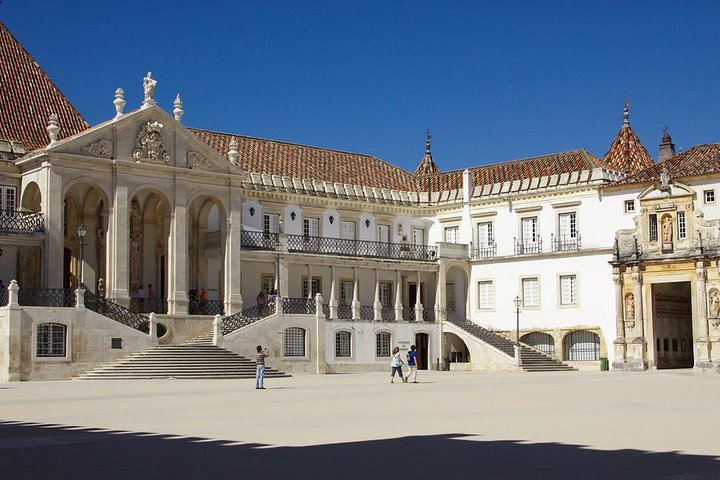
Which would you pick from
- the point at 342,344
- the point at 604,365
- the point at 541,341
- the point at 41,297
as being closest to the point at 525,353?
the point at 541,341

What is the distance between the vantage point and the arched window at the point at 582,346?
47.7 meters

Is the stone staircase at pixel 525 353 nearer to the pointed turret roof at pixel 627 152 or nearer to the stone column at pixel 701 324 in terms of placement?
the stone column at pixel 701 324

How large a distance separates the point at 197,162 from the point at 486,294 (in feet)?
53.3

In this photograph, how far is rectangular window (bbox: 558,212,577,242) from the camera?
4881cm

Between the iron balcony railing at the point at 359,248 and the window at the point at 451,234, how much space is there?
1.40 meters

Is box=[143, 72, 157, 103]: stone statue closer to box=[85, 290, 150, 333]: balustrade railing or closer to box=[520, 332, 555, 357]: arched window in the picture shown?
box=[85, 290, 150, 333]: balustrade railing

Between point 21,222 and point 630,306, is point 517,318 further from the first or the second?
point 21,222

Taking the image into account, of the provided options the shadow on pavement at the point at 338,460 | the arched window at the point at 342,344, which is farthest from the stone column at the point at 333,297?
the shadow on pavement at the point at 338,460

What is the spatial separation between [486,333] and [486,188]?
7002mm

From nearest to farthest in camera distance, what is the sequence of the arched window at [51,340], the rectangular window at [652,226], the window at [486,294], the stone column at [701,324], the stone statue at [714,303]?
the arched window at [51,340]
the stone column at [701,324]
the stone statue at [714,303]
the rectangular window at [652,226]
the window at [486,294]

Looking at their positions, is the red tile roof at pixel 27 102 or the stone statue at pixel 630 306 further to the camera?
the stone statue at pixel 630 306

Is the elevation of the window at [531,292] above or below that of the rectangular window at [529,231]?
below

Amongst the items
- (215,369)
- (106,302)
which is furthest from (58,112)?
(215,369)

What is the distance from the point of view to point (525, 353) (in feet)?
154
